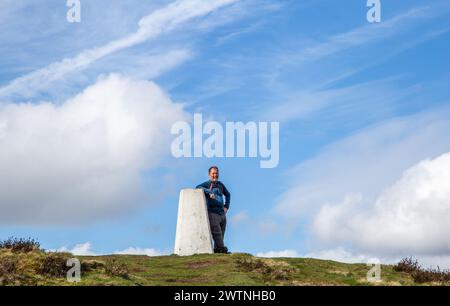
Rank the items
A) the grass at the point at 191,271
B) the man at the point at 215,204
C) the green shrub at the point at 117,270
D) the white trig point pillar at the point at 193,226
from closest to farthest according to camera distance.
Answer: the grass at the point at 191,271 → the green shrub at the point at 117,270 → the white trig point pillar at the point at 193,226 → the man at the point at 215,204

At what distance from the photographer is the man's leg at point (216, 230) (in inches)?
1121

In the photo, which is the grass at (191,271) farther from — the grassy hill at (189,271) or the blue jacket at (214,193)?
the blue jacket at (214,193)

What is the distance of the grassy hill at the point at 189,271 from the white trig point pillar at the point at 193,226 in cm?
88

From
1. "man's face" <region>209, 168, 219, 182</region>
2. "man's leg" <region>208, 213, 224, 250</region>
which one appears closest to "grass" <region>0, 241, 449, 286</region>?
"man's leg" <region>208, 213, 224, 250</region>

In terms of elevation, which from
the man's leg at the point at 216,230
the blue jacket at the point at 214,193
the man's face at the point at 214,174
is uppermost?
the man's face at the point at 214,174

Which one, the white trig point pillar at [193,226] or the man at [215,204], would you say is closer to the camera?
the white trig point pillar at [193,226]

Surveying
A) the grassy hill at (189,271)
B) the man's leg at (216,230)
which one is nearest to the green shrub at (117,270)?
the grassy hill at (189,271)

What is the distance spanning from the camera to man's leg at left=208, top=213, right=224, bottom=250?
28484 millimetres

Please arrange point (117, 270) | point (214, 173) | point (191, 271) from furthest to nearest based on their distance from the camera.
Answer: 1. point (214, 173)
2. point (191, 271)
3. point (117, 270)

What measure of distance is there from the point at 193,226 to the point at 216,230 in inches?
59.9

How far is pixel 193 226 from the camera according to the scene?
2730cm

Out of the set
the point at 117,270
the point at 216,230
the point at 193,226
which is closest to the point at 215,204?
the point at 216,230

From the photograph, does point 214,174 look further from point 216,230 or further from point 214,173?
point 216,230

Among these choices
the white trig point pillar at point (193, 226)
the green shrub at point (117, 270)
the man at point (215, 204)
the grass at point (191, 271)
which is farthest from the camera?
the man at point (215, 204)
